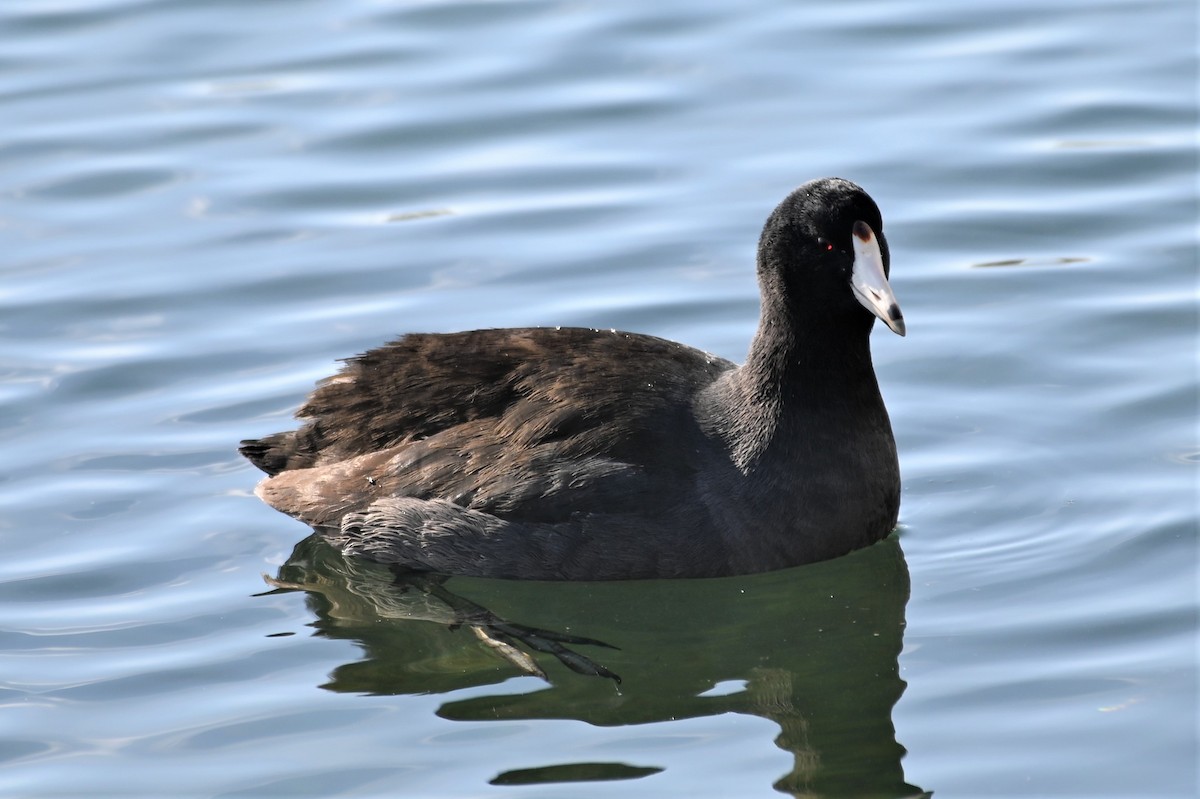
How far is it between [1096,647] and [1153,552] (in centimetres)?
74

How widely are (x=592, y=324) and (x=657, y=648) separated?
98.0 inches

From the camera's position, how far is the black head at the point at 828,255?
7.00 m

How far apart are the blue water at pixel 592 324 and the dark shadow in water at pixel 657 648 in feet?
0.06

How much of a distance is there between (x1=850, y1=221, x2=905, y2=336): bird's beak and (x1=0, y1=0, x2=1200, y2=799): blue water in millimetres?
995

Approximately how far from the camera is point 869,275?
6.96m

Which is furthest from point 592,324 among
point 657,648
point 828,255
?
point 657,648

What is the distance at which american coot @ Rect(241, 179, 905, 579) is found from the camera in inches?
275

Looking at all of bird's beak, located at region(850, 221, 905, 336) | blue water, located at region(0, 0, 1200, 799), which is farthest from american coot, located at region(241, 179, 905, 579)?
blue water, located at region(0, 0, 1200, 799)

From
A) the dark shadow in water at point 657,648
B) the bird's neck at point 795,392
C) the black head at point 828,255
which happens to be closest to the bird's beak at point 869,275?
the black head at point 828,255

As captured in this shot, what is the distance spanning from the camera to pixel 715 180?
1025 cm

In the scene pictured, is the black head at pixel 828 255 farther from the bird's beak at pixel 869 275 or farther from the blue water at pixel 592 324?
the blue water at pixel 592 324

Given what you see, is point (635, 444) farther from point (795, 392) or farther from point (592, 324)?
point (592, 324)

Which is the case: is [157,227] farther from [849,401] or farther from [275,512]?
[849,401]

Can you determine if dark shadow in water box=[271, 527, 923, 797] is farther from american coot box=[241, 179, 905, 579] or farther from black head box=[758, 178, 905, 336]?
black head box=[758, 178, 905, 336]
